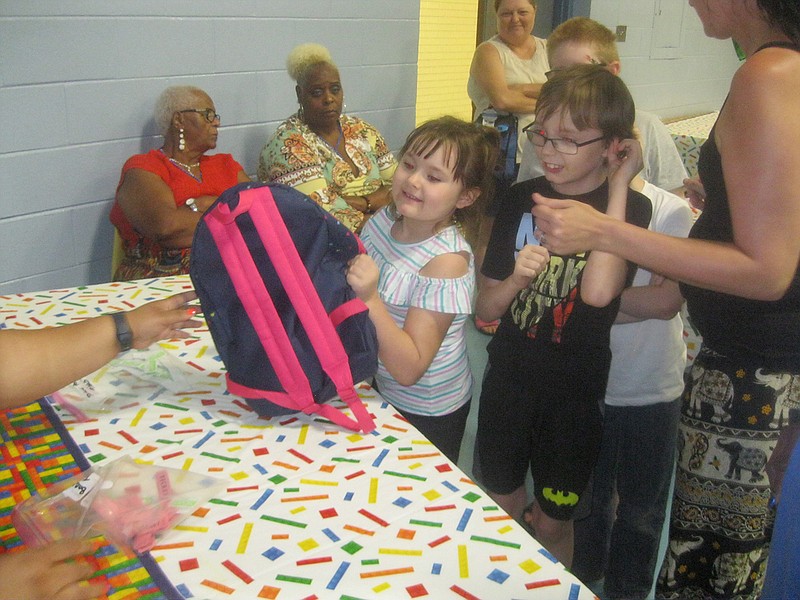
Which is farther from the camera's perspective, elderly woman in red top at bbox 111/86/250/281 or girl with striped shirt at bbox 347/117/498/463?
elderly woman in red top at bbox 111/86/250/281

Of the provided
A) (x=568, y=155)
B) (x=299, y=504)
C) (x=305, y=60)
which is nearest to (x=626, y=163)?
(x=568, y=155)

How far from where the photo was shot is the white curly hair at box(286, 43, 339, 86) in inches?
122

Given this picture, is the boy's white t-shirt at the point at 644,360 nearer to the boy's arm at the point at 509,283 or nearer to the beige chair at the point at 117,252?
the boy's arm at the point at 509,283

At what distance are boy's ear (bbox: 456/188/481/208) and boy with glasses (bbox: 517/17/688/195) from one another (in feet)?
2.21

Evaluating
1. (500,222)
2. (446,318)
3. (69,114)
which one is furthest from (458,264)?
(69,114)

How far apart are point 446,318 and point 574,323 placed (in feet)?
1.01

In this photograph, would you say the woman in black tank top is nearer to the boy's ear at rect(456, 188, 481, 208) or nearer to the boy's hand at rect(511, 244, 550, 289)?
the boy's hand at rect(511, 244, 550, 289)

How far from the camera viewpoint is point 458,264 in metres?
1.47

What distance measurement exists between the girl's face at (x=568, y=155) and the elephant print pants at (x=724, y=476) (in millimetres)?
457

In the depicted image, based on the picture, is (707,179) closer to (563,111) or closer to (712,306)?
(712,306)

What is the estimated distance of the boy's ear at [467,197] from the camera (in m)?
1.58

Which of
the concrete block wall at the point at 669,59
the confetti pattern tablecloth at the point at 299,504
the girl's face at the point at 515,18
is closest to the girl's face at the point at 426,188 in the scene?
the confetti pattern tablecloth at the point at 299,504

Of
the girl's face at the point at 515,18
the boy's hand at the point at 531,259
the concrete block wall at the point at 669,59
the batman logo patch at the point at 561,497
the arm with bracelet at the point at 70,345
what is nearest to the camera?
the arm with bracelet at the point at 70,345

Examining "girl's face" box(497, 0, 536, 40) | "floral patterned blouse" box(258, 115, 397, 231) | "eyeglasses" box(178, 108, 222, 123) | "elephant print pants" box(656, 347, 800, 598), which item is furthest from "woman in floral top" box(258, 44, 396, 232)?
"elephant print pants" box(656, 347, 800, 598)
